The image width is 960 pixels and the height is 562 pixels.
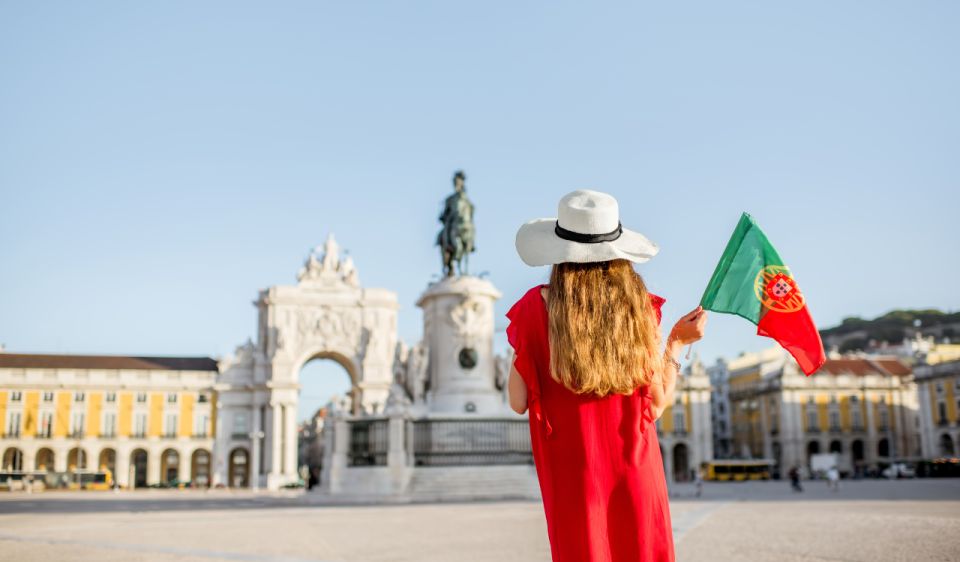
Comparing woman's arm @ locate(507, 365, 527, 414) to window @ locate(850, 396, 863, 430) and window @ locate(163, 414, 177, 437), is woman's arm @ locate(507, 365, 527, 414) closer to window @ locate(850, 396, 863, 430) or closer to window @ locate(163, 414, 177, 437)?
window @ locate(163, 414, 177, 437)

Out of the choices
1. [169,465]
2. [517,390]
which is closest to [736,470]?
[169,465]

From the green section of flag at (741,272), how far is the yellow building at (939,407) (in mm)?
66716

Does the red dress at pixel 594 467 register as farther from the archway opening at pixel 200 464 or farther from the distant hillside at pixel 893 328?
the distant hillside at pixel 893 328

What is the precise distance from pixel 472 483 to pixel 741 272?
1783cm

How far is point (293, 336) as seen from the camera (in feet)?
222

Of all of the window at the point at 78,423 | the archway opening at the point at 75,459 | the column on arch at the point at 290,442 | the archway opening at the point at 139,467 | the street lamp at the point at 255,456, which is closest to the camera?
the street lamp at the point at 255,456

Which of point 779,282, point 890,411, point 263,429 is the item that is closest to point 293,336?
point 263,429

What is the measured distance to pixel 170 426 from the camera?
2724 inches

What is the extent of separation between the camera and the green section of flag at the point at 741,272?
10.5ft

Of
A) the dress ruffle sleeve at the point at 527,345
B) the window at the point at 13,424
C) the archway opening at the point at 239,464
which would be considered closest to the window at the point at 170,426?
the archway opening at the point at 239,464

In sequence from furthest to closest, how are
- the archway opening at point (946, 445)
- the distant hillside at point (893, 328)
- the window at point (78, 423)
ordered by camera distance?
1. the distant hillside at point (893, 328)
2. the window at point (78, 423)
3. the archway opening at point (946, 445)

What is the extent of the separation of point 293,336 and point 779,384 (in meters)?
36.7

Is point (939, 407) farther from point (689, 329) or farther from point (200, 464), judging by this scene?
point (689, 329)

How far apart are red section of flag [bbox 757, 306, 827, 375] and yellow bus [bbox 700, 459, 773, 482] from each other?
57.5m
